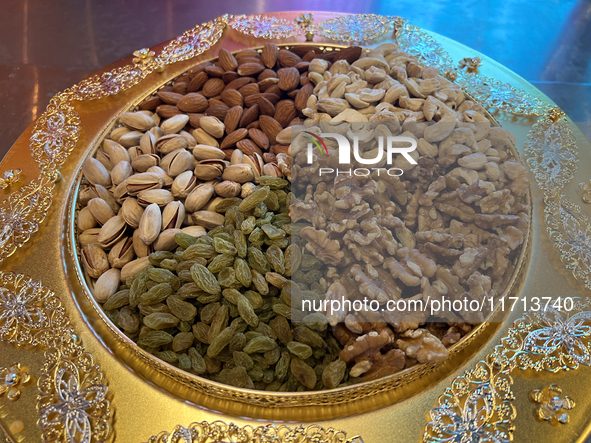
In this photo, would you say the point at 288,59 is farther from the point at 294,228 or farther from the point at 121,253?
the point at 121,253

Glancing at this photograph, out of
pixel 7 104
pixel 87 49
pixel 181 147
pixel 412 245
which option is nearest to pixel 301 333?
pixel 412 245

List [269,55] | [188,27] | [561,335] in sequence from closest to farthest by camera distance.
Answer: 1. [561,335]
2. [269,55]
3. [188,27]

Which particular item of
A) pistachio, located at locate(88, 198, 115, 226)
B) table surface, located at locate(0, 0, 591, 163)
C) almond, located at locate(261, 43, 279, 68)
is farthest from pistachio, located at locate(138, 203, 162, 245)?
table surface, located at locate(0, 0, 591, 163)

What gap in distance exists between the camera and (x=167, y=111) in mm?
1029

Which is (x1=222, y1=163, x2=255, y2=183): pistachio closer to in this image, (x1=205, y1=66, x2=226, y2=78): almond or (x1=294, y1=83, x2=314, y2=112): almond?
(x1=294, y1=83, x2=314, y2=112): almond

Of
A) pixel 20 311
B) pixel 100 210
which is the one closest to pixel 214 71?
pixel 100 210

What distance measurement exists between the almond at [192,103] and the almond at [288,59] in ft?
0.86

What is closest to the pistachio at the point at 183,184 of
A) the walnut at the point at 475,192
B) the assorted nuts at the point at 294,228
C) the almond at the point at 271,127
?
the assorted nuts at the point at 294,228

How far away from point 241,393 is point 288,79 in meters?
0.78

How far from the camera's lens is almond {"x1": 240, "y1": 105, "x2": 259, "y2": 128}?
3.28ft

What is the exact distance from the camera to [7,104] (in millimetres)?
1471

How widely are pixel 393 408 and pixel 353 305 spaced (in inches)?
6.7

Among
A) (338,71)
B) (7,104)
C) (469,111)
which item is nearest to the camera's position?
(469,111)

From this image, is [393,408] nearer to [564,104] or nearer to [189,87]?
[189,87]
